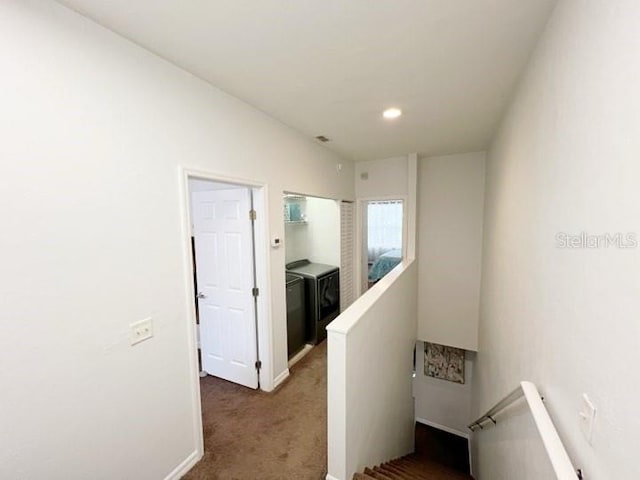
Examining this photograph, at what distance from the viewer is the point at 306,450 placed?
6.99ft

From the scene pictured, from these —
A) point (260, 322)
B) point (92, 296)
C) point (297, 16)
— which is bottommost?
point (260, 322)

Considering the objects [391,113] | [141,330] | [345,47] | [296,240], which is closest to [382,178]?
[296,240]

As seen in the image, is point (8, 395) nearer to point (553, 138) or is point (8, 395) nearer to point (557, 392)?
point (557, 392)

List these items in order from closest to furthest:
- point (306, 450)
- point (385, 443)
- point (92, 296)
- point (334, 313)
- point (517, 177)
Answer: point (92, 296) < point (517, 177) < point (306, 450) < point (385, 443) < point (334, 313)

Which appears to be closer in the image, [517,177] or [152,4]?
[152,4]

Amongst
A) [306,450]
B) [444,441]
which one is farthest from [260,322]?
[444,441]

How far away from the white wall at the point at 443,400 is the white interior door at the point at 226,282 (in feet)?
12.4

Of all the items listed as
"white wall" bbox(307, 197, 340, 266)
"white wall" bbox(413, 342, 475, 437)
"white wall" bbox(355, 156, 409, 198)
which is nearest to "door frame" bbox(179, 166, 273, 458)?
"white wall" bbox(307, 197, 340, 266)

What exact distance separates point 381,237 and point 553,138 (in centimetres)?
Result: 642

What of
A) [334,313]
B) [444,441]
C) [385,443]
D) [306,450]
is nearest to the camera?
[306,450]

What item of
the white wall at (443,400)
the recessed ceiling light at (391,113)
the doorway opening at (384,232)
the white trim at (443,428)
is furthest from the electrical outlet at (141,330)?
the doorway opening at (384,232)

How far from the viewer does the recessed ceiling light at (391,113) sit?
8.20 feet

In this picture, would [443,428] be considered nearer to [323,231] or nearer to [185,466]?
[323,231]

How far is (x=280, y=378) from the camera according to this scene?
2934 millimetres
